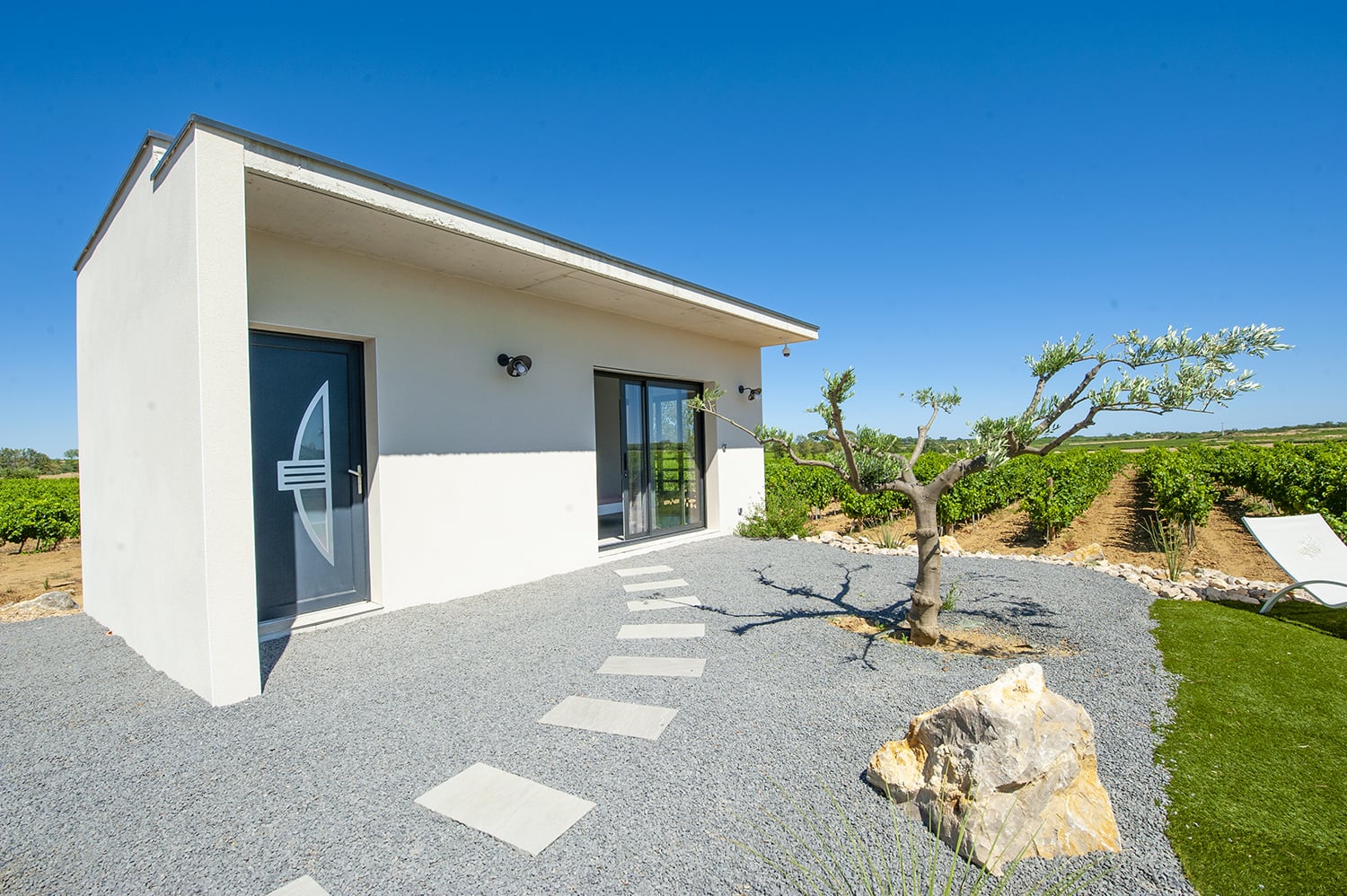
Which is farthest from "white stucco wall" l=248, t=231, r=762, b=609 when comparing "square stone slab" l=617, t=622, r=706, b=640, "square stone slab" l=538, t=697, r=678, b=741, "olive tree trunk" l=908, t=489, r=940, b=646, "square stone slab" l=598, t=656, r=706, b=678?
"olive tree trunk" l=908, t=489, r=940, b=646

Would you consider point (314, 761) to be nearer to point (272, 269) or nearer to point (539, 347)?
point (272, 269)

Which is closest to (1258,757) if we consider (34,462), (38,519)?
(38,519)

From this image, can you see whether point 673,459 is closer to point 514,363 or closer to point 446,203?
point 514,363

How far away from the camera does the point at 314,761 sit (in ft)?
8.39

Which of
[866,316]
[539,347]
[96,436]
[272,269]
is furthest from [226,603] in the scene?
[866,316]

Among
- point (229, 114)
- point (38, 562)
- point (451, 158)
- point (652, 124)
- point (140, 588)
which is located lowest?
point (38, 562)

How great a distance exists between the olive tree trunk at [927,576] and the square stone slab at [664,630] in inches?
61.8

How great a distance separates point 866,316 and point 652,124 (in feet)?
25.2

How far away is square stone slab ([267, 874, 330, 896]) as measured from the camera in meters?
1.74

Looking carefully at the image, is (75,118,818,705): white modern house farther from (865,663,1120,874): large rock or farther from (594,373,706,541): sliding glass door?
(865,663,1120,874): large rock

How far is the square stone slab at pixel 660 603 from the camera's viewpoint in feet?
16.6

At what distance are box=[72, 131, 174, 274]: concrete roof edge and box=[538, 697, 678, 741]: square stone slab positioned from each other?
418 centimetres

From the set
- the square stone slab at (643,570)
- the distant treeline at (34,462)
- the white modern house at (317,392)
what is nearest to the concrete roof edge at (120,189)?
the white modern house at (317,392)

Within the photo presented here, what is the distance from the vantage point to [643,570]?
665cm
